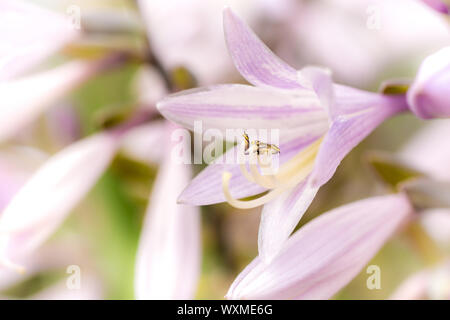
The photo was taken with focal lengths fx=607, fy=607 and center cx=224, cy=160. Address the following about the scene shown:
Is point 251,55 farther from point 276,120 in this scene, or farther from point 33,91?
point 33,91

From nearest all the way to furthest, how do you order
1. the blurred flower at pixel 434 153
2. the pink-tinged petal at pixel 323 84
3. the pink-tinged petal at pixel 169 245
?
the pink-tinged petal at pixel 323 84 < the pink-tinged petal at pixel 169 245 < the blurred flower at pixel 434 153

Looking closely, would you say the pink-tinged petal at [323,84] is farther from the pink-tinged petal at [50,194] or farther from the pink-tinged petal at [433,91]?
the pink-tinged petal at [50,194]

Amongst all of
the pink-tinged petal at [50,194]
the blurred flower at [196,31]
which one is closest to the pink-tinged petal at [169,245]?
the pink-tinged petal at [50,194]

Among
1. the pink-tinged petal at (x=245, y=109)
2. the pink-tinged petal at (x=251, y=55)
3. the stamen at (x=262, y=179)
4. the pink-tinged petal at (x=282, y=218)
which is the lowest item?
the pink-tinged petal at (x=282, y=218)

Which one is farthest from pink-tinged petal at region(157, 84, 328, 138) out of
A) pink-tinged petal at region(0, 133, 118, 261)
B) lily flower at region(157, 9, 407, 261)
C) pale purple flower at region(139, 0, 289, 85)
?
pale purple flower at region(139, 0, 289, 85)

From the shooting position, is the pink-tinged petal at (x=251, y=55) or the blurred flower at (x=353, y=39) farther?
the blurred flower at (x=353, y=39)
